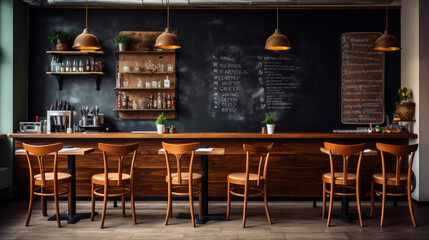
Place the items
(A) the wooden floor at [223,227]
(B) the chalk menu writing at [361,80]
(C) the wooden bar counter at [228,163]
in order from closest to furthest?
(A) the wooden floor at [223,227] → (C) the wooden bar counter at [228,163] → (B) the chalk menu writing at [361,80]

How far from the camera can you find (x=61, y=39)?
591cm

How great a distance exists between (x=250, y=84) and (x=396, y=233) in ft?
11.0

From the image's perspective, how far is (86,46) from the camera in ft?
15.4

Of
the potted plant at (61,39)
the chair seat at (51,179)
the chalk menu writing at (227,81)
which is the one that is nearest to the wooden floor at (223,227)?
the chair seat at (51,179)

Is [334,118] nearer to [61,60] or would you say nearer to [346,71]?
[346,71]

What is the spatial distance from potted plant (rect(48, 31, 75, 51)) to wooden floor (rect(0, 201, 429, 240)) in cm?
280

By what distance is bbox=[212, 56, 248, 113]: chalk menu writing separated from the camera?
6125 mm

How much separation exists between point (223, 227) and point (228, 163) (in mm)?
1386

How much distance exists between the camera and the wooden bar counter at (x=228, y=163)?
17.3 feet

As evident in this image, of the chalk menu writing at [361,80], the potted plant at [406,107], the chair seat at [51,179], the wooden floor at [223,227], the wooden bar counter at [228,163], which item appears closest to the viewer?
the wooden floor at [223,227]

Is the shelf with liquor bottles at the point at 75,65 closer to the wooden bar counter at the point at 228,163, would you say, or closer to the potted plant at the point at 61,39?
the potted plant at the point at 61,39

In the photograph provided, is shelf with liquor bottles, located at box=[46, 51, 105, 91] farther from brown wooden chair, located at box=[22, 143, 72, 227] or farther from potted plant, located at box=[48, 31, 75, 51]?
brown wooden chair, located at box=[22, 143, 72, 227]

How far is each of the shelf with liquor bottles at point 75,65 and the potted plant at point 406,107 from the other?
204 inches

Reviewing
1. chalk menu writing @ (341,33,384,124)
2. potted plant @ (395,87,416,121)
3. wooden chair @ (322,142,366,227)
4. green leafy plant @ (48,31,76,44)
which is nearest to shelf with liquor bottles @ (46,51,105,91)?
green leafy plant @ (48,31,76,44)
